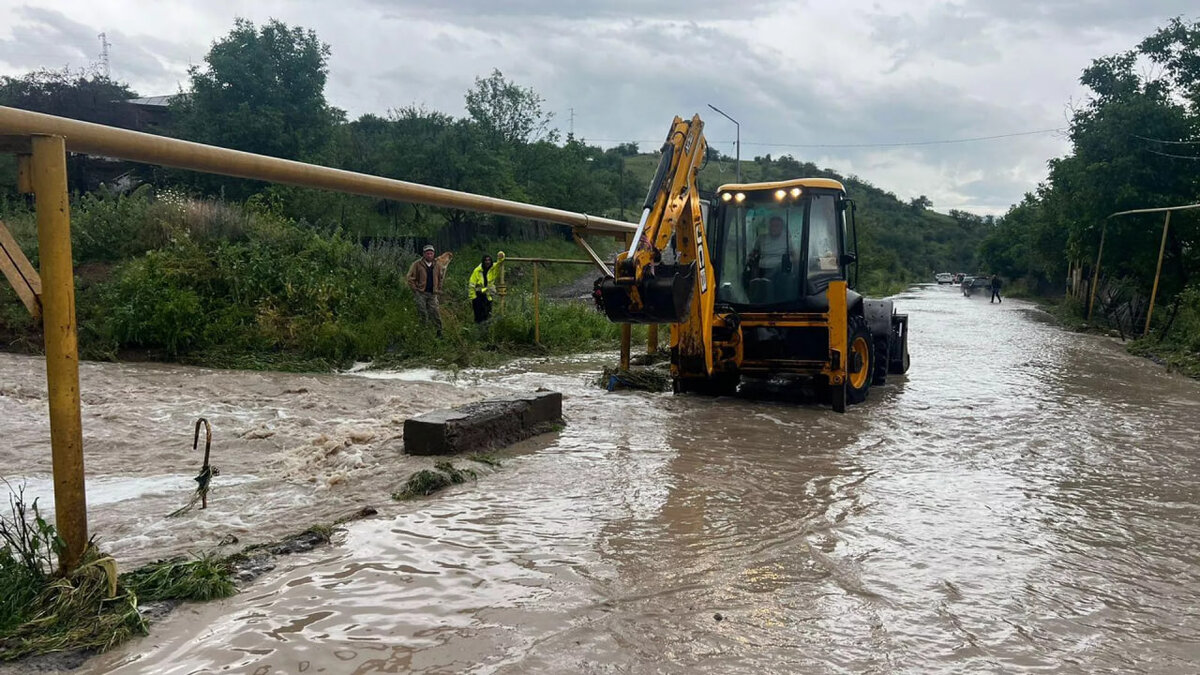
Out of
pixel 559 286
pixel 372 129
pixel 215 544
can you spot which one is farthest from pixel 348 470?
pixel 372 129

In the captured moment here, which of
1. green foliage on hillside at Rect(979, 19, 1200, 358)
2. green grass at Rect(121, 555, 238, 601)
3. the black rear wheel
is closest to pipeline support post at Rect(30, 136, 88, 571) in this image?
green grass at Rect(121, 555, 238, 601)

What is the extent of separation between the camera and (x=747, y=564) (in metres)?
4.69

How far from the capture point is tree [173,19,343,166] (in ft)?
111

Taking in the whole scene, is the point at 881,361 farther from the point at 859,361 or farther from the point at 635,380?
the point at 635,380

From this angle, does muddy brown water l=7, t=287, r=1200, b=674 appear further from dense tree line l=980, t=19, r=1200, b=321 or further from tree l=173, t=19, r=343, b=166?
tree l=173, t=19, r=343, b=166

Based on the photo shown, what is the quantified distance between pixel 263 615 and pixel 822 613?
2.63 m

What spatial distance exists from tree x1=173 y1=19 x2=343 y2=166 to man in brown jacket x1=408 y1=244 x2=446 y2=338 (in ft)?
71.9

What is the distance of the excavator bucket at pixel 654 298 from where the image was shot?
27.6 feet

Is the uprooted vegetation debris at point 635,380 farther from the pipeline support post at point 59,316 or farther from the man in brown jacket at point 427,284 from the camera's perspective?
the pipeline support post at point 59,316

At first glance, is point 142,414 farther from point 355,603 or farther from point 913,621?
point 913,621

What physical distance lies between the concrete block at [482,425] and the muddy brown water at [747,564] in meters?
0.36

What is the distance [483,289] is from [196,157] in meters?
10.9

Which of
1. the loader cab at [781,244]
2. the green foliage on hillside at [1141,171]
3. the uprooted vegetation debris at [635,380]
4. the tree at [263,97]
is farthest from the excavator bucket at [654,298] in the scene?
the tree at [263,97]

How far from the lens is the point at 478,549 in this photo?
4.73m
